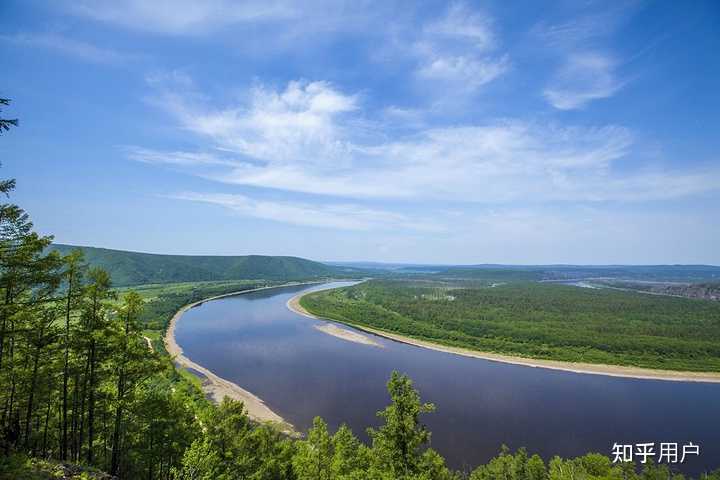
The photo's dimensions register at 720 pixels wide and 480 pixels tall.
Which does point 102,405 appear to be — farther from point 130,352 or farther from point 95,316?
point 95,316

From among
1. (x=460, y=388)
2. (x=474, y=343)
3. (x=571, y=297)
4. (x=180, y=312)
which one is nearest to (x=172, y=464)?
(x=460, y=388)

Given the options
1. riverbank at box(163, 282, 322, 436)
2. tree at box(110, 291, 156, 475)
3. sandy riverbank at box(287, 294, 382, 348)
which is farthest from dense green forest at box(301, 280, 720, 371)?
tree at box(110, 291, 156, 475)

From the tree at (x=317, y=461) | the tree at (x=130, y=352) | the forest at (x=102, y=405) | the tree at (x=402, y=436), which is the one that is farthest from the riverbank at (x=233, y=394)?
the tree at (x=402, y=436)

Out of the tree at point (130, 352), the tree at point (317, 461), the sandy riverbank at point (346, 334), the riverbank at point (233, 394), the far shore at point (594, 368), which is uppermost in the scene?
the tree at point (130, 352)

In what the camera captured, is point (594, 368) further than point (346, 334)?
No

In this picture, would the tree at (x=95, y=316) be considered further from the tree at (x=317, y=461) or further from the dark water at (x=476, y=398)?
the dark water at (x=476, y=398)

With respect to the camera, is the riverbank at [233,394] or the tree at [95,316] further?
the riverbank at [233,394]

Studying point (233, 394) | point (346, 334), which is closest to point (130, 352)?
point (233, 394)
